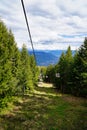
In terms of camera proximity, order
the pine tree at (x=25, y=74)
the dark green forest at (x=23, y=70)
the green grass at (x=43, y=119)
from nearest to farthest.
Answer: the green grass at (x=43, y=119) → the dark green forest at (x=23, y=70) → the pine tree at (x=25, y=74)

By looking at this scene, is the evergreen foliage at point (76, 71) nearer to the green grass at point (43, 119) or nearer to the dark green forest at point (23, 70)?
the dark green forest at point (23, 70)

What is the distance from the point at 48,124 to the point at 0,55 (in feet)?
29.3

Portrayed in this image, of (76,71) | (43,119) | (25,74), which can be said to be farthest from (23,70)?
(43,119)

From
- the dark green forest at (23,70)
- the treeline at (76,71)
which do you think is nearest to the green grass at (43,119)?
the dark green forest at (23,70)

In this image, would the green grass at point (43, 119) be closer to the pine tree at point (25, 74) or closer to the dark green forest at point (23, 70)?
the dark green forest at point (23, 70)

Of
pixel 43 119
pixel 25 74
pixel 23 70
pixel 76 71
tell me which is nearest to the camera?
pixel 43 119

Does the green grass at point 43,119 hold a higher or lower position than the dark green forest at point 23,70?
lower

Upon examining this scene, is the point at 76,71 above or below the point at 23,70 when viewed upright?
below

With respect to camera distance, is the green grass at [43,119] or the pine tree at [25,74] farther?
the pine tree at [25,74]

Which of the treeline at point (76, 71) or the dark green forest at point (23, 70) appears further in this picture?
the treeline at point (76, 71)

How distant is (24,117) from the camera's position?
2509 cm

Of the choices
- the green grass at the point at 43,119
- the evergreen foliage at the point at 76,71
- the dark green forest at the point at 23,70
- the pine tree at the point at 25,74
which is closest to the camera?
the green grass at the point at 43,119

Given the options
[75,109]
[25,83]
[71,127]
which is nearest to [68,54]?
[25,83]

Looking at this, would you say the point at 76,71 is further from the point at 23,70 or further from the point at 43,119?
the point at 43,119
